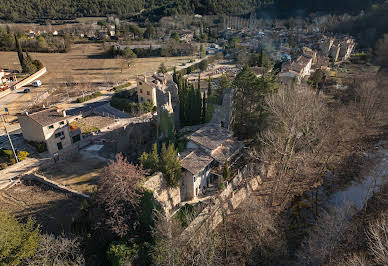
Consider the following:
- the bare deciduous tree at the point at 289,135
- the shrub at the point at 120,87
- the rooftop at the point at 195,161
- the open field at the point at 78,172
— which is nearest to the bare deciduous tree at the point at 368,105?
the bare deciduous tree at the point at 289,135

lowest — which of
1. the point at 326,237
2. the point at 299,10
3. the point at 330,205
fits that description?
the point at 330,205

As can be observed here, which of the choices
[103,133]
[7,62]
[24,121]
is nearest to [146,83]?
[103,133]

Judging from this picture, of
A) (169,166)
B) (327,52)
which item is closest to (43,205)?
(169,166)

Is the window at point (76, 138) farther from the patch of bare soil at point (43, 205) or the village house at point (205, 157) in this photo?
the village house at point (205, 157)

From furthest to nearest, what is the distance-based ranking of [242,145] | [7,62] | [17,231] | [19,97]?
[7,62] → [19,97] → [242,145] → [17,231]

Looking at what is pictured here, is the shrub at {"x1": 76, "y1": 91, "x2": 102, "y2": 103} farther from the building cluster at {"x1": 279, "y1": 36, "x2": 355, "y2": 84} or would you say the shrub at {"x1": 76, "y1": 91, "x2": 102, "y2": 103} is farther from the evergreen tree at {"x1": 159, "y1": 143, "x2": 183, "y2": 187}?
the building cluster at {"x1": 279, "y1": 36, "x2": 355, "y2": 84}

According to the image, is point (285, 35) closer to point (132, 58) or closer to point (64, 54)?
point (132, 58)

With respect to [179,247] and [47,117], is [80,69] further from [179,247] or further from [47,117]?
[179,247]
